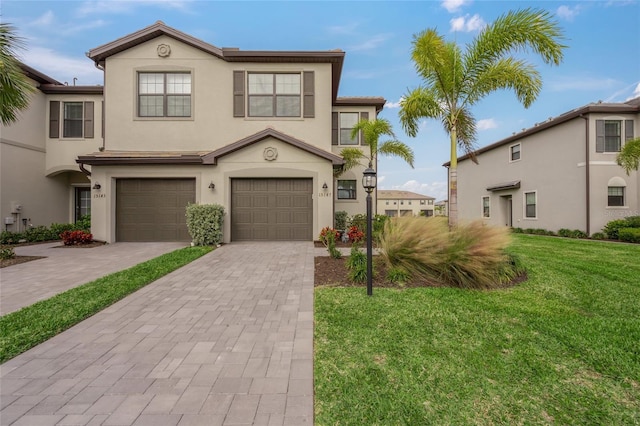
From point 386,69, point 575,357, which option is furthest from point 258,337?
point 386,69

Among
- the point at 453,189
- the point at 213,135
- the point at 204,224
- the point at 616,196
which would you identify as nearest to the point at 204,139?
the point at 213,135

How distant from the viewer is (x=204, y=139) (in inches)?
488

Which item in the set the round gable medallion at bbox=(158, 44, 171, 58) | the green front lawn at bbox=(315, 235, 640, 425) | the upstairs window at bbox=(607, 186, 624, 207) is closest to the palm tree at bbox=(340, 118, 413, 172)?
the green front lawn at bbox=(315, 235, 640, 425)

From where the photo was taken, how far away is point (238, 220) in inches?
453

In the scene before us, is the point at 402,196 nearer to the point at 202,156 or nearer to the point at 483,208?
the point at 483,208

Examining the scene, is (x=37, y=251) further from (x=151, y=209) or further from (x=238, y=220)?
(x=238, y=220)

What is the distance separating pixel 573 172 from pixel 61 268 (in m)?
21.9

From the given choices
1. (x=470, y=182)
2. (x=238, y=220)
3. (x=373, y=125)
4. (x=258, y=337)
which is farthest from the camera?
(x=470, y=182)

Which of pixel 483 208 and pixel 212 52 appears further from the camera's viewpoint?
pixel 483 208

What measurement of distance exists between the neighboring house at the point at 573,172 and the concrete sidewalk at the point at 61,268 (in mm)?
14574

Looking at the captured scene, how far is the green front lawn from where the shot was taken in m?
2.36

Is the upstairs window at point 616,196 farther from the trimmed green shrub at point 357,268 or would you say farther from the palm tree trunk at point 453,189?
the trimmed green shrub at point 357,268

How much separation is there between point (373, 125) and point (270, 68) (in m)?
5.13

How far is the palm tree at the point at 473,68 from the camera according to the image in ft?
21.7
